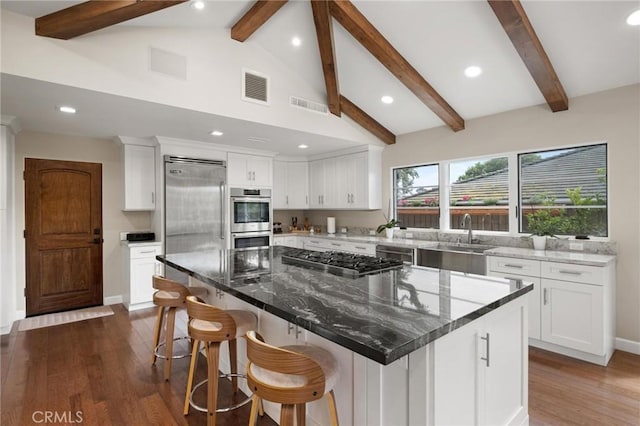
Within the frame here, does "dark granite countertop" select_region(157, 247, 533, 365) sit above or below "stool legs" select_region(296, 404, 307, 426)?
above

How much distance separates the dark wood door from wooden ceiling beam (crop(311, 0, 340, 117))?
353cm

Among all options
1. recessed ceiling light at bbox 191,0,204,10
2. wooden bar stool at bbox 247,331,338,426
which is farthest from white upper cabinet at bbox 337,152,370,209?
wooden bar stool at bbox 247,331,338,426

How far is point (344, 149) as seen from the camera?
5.63 m

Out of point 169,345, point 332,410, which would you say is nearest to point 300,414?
point 332,410

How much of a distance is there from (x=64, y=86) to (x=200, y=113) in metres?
1.15

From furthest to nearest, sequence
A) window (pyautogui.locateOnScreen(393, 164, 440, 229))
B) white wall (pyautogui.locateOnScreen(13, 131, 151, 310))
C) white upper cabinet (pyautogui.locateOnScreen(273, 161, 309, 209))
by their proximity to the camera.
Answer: white upper cabinet (pyautogui.locateOnScreen(273, 161, 309, 209)) < window (pyautogui.locateOnScreen(393, 164, 440, 229)) < white wall (pyautogui.locateOnScreen(13, 131, 151, 310))

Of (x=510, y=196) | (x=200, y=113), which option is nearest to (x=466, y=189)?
(x=510, y=196)

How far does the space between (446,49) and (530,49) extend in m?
0.76

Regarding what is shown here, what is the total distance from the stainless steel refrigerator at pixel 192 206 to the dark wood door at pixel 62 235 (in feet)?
3.57

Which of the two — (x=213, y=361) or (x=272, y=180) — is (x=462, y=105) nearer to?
(x=272, y=180)

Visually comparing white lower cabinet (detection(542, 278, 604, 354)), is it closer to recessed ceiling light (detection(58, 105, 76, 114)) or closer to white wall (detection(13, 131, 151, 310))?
recessed ceiling light (detection(58, 105, 76, 114))

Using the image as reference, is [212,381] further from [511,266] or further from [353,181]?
[353,181]

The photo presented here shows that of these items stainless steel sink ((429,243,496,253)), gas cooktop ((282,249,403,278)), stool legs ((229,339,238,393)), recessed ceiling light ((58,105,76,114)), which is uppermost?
recessed ceiling light ((58,105,76,114))

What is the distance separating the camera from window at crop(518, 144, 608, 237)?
344cm
